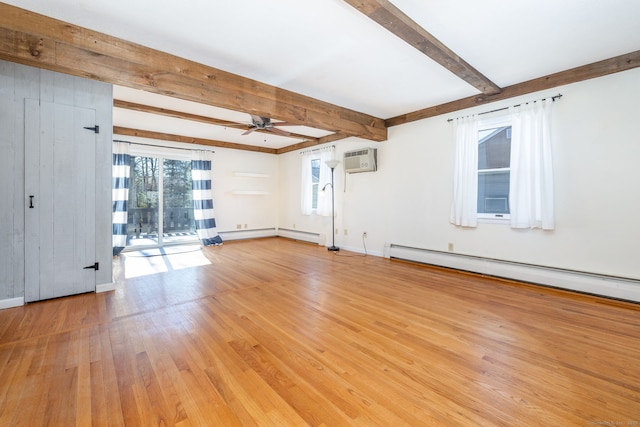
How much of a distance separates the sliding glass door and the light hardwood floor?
3.08m

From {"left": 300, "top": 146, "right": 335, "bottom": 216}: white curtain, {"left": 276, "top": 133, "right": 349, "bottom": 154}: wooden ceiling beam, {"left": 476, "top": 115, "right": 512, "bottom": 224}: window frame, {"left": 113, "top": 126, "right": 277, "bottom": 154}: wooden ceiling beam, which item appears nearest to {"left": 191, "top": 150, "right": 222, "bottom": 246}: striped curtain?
{"left": 113, "top": 126, "right": 277, "bottom": 154}: wooden ceiling beam

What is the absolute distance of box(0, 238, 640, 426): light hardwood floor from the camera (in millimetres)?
1359

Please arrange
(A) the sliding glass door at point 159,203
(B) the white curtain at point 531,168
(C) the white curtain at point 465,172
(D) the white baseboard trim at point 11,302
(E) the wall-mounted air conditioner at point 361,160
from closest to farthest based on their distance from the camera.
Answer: (D) the white baseboard trim at point 11,302
(B) the white curtain at point 531,168
(C) the white curtain at point 465,172
(E) the wall-mounted air conditioner at point 361,160
(A) the sliding glass door at point 159,203

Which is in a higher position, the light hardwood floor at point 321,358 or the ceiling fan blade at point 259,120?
the ceiling fan blade at point 259,120

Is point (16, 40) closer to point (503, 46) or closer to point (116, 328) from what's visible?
point (116, 328)

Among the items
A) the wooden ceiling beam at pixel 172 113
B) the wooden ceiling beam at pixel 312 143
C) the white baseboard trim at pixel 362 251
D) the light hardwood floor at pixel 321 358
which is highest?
the wooden ceiling beam at pixel 312 143

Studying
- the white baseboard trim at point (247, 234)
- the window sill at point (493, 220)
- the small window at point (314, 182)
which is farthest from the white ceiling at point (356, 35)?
the white baseboard trim at point (247, 234)

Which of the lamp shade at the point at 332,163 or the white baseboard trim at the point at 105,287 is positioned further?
the lamp shade at the point at 332,163

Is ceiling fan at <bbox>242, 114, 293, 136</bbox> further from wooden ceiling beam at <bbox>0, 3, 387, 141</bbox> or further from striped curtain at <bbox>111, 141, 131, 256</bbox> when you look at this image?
striped curtain at <bbox>111, 141, 131, 256</bbox>

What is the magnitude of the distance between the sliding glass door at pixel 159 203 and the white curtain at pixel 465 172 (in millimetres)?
5642

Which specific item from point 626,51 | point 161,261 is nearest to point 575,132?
point 626,51

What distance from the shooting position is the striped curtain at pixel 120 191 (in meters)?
5.18

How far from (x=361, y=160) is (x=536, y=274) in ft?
10.4

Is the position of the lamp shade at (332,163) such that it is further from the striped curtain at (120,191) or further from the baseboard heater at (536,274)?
the striped curtain at (120,191)
